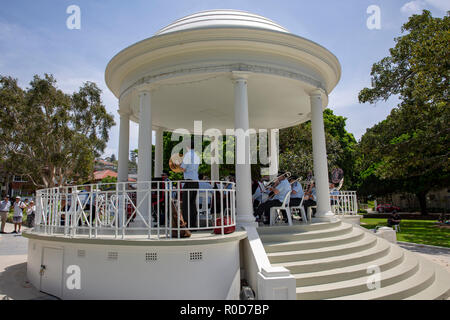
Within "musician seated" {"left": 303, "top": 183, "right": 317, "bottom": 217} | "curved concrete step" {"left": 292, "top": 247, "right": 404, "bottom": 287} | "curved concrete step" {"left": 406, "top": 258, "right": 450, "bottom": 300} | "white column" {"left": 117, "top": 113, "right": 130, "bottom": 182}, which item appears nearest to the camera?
"curved concrete step" {"left": 292, "top": 247, "right": 404, "bottom": 287}

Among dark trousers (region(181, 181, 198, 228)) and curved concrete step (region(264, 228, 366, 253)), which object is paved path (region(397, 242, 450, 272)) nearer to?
curved concrete step (region(264, 228, 366, 253))

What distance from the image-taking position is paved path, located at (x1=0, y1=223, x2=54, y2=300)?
19.4 feet

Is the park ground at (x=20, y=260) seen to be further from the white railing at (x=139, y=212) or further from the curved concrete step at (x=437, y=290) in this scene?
the curved concrete step at (x=437, y=290)

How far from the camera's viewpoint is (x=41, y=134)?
23844 mm

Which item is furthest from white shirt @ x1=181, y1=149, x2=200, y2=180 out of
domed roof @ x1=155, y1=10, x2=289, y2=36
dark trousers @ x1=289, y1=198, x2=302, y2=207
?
domed roof @ x1=155, y1=10, x2=289, y2=36

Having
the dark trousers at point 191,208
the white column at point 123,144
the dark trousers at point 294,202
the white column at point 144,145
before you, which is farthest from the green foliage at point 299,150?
the dark trousers at point 191,208

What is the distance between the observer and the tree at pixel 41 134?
24062 millimetres

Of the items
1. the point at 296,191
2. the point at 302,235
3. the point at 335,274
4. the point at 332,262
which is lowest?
the point at 335,274

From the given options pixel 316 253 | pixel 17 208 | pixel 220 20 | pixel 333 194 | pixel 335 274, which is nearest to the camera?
pixel 335 274

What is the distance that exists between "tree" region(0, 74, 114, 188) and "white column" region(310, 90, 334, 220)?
22483mm

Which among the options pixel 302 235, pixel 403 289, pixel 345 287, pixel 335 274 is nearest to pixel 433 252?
pixel 403 289

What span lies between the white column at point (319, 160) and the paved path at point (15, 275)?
6.99 metres

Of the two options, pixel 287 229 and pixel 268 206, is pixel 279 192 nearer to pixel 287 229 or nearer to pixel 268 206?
pixel 268 206

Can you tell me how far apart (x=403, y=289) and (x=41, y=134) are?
2672 cm
